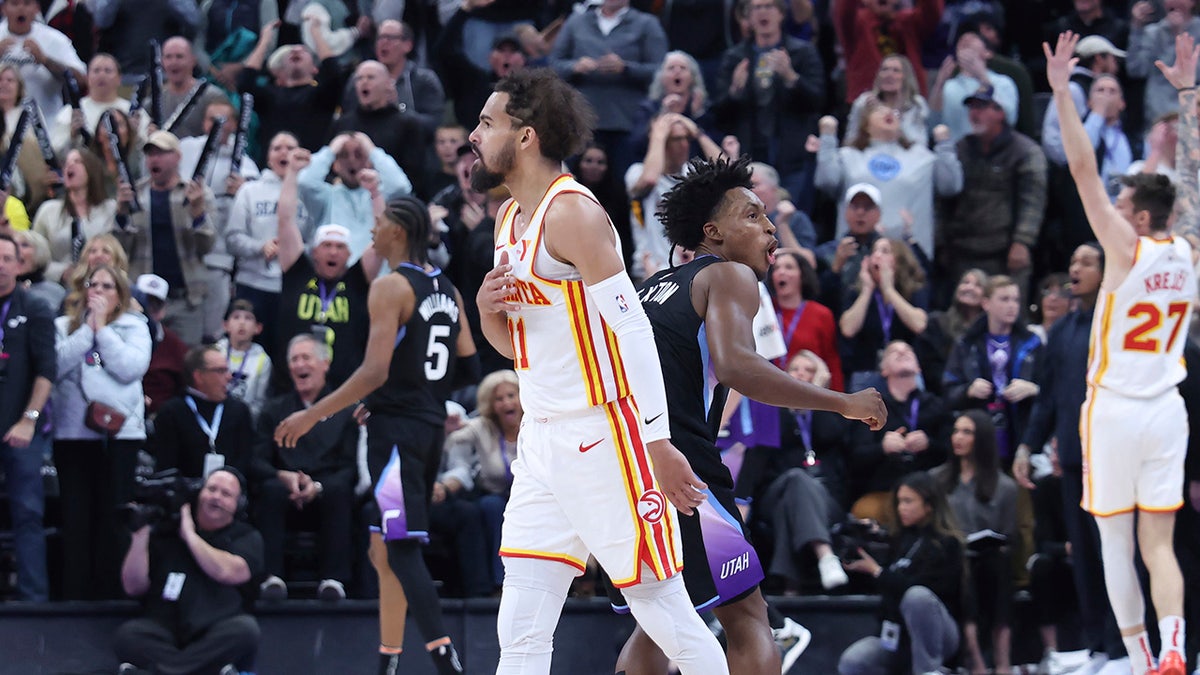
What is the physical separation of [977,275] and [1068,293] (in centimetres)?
58

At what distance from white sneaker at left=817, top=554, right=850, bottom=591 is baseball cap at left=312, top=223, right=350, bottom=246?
141 inches

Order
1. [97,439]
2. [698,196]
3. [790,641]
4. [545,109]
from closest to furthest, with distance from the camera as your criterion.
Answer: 1. [545,109]
2. [698,196]
3. [790,641]
4. [97,439]

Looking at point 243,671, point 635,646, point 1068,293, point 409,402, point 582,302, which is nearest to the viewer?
point 582,302

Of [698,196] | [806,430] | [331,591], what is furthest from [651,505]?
[806,430]

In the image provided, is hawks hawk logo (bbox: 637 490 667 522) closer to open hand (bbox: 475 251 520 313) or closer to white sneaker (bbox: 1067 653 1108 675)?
open hand (bbox: 475 251 520 313)

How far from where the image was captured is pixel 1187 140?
873cm

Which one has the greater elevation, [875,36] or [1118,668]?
[875,36]

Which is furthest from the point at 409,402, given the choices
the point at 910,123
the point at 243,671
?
the point at 910,123

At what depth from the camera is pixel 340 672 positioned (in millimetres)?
9094

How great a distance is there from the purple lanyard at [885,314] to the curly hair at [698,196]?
5.24 m

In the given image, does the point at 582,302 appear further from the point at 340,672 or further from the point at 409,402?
the point at 340,672

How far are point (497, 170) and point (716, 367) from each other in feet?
3.05

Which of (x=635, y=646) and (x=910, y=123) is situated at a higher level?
(x=910, y=123)

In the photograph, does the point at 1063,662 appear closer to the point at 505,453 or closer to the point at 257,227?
the point at 505,453
